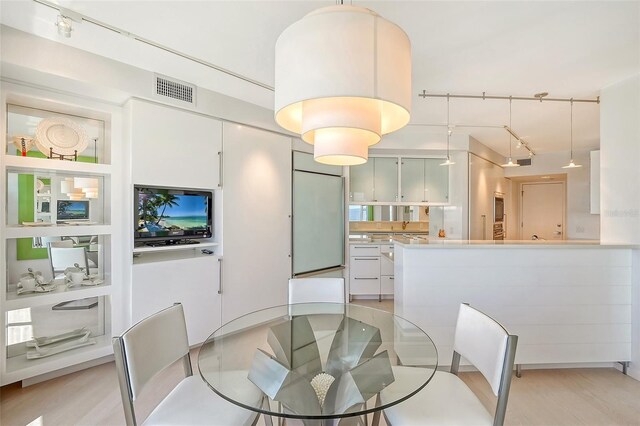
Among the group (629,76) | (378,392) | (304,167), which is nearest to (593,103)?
(629,76)

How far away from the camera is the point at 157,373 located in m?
1.35

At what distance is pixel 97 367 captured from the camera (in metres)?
2.53

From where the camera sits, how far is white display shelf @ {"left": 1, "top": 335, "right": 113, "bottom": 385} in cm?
212

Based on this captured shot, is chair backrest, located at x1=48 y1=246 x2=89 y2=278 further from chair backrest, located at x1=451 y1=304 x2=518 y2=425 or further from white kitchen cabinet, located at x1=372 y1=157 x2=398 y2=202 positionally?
white kitchen cabinet, located at x1=372 y1=157 x2=398 y2=202

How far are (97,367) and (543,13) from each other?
13.8 ft

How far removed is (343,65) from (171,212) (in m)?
2.45

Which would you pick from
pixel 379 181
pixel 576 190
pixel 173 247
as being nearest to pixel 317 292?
pixel 173 247

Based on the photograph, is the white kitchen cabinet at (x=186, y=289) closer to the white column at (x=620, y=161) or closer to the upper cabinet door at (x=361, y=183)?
the upper cabinet door at (x=361, y=183)

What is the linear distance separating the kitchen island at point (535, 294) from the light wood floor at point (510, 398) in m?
0.18

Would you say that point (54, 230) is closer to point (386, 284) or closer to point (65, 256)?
point (65, 256)

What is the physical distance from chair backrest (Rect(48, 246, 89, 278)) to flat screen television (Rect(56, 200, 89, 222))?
0.21 meters

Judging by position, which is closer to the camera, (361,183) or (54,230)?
(54,230)

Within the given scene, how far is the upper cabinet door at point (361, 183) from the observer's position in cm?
474

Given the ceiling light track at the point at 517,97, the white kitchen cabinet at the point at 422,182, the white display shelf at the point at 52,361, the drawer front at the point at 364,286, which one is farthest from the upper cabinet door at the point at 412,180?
the white display shelf at the point at 52,361
